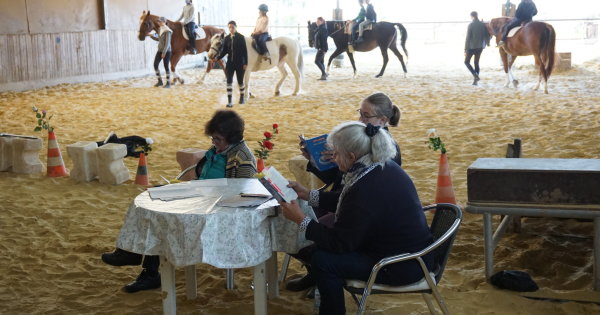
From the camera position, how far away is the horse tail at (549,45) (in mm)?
14062

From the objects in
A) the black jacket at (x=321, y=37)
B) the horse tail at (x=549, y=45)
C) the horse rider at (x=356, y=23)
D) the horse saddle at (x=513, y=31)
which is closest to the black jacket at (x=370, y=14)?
the horse rider at (x=356, y=23)

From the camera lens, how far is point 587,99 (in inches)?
488

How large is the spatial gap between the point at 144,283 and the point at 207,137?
4.03 meters

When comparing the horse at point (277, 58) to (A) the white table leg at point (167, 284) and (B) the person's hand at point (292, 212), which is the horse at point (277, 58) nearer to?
(A) the white table leg at point (167, 284)

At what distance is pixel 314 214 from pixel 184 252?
0.84 m

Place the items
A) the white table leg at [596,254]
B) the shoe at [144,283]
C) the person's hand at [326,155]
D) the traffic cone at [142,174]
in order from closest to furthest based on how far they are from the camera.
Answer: the white table leg at [596,254] → the person's hand at [326,155] → the shoe at [144,283] → the traffic cone at [142,174]

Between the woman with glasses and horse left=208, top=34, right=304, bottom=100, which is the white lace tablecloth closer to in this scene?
the woman with glasses

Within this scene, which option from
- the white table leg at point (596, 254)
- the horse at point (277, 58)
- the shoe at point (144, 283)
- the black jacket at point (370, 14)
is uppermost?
the black jacket at point (370, 14)

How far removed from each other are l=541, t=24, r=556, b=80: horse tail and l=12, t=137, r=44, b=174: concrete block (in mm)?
10143

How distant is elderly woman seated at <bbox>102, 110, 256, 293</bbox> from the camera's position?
425 cm

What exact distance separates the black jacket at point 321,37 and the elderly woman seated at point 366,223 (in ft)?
50.7

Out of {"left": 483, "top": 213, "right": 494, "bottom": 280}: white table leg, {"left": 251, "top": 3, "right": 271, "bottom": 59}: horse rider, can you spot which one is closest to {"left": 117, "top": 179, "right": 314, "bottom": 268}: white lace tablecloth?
{"left": 483, "top": 213, "right": 494, "bottom": 280}: white table leg

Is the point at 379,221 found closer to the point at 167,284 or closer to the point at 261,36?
the point at 167,284

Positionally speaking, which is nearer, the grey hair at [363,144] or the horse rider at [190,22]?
the grey hair at [363,144]
